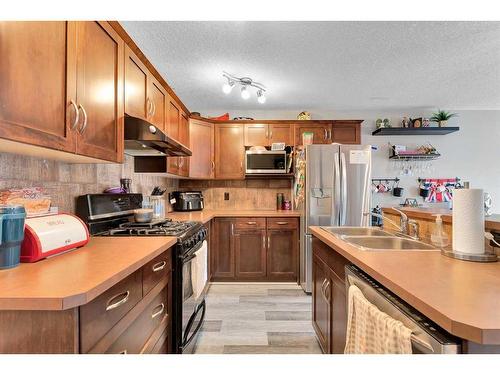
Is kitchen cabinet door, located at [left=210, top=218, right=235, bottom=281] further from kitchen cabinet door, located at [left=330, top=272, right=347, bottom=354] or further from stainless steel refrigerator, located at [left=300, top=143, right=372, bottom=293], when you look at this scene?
kitchen cabinet door, located at [left=330, top=272, right=347, bottom=354]

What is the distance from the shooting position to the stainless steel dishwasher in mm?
651

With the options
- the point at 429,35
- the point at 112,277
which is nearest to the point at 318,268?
the point at 112,277

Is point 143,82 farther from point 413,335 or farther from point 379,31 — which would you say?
point 413,335

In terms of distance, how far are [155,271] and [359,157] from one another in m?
2.69

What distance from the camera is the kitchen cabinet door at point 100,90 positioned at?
4.03ft

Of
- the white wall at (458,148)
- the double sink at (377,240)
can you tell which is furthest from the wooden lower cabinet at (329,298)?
the white wall at (458,148)

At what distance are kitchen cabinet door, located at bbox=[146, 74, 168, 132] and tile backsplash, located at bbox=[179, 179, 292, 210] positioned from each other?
1.70 meters

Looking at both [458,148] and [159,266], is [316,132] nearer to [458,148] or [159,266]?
[458,148]

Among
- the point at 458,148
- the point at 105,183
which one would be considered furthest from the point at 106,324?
the point at 458,148

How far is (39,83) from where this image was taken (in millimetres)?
974

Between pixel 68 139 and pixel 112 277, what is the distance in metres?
0.66

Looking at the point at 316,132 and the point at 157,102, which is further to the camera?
the point at 316,132

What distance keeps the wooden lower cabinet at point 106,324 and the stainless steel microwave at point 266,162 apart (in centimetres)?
238

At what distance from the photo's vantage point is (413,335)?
74 cm
